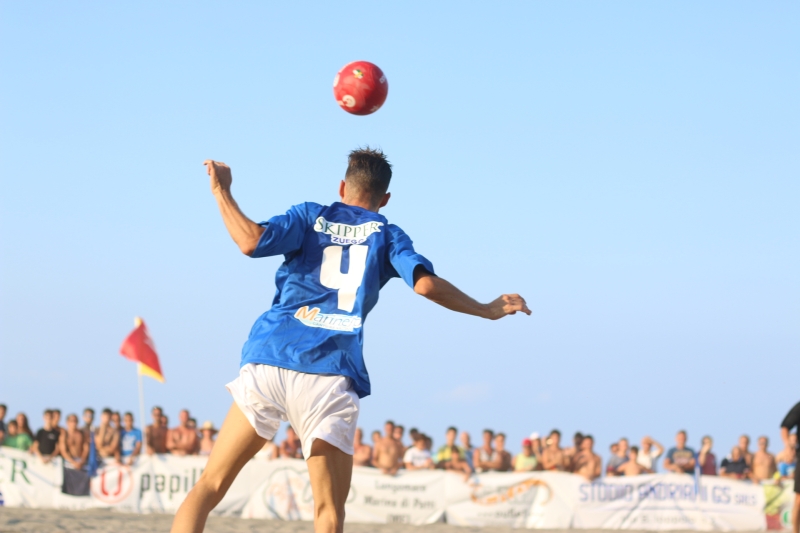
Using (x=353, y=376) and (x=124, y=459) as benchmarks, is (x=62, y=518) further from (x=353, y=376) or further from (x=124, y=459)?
(x=353, y=376)

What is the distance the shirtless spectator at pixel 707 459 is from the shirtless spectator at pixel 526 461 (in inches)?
99.4

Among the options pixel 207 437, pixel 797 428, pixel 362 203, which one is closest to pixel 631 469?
pixel 797 428

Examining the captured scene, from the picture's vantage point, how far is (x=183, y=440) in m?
14.6

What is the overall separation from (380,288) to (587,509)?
34.2ft

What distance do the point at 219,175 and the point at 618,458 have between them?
457 inches

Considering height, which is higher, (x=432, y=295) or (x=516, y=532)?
(x=432, y=295)

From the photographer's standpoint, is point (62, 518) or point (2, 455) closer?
Answer: point (62, 518)

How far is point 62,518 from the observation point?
37.0ft

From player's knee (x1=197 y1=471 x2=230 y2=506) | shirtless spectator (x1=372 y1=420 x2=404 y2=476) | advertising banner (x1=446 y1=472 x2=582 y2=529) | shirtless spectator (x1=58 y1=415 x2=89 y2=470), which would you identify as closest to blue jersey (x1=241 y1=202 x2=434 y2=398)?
player's knee (x1=197 y1=471 x2=230 y2=506)

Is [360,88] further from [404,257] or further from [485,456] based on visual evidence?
[485,456]

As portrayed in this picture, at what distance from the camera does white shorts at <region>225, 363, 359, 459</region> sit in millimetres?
3553

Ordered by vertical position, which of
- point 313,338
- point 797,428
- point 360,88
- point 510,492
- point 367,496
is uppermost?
point 360,88

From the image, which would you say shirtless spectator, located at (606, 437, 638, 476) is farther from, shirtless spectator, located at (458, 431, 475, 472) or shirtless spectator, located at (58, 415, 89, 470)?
shirtless spectator, located at (58, 415, 89, 470)

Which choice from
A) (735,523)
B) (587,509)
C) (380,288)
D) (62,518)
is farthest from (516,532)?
(380,288)
